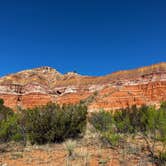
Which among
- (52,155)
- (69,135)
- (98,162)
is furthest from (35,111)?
(98,162)

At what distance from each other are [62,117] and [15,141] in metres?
2.60

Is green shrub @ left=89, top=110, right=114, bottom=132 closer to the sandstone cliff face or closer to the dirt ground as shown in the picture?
the dirt ground

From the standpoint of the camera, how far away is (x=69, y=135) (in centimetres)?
1207

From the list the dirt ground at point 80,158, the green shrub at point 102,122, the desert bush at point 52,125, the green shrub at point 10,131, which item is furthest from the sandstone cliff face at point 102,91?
the dirt ground at point 80,158

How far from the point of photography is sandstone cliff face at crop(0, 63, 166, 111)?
5434 cm

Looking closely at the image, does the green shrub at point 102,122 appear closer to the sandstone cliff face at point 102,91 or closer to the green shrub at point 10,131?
the green shrub at point 10,131

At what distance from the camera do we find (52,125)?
38.0 feet

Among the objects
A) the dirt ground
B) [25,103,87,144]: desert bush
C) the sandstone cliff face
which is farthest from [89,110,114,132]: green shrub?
the sandstone cliff face

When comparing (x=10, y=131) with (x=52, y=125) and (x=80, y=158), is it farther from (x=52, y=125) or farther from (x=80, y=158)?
(x=80, y=158)

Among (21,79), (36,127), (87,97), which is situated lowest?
(36,127)

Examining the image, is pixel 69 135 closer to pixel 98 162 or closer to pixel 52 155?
pixel 52 155

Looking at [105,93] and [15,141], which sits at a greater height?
[105,93]

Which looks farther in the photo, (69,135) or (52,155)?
(69,135)

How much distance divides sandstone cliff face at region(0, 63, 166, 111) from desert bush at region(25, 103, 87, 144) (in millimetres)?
37691
